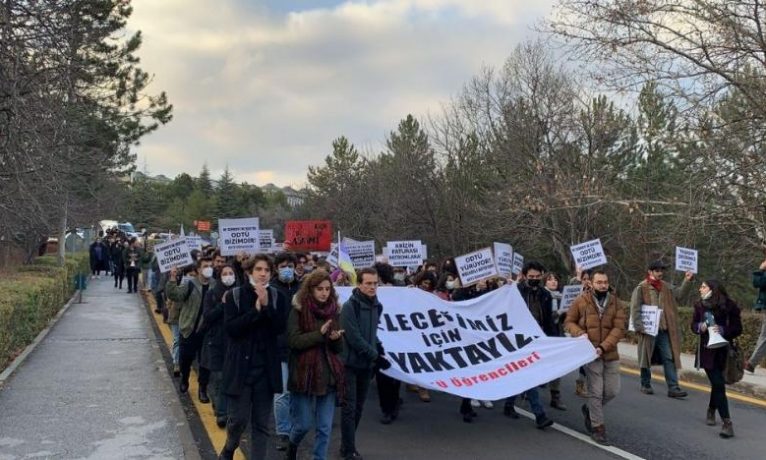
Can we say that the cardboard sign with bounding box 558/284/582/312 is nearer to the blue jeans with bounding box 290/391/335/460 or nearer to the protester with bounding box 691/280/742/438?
the protester with bounding box 691/280/742/438

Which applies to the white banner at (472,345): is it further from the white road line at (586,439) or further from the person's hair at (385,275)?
the person's hair at (385,275)

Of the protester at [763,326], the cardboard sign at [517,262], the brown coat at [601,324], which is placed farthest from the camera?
the cardboard sign at [517,262]

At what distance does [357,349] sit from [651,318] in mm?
5068

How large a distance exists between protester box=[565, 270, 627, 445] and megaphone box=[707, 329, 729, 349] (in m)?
1.00

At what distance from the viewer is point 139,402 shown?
7949mm

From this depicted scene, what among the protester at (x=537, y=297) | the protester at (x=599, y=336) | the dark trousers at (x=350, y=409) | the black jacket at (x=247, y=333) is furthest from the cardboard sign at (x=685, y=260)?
the black jacket at (x=247, y=333)

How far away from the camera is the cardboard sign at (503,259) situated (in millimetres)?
11359

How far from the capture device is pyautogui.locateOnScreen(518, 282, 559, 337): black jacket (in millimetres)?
8734

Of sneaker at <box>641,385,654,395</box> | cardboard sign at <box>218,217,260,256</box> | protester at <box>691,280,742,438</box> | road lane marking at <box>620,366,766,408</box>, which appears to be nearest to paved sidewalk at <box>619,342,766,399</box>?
road lane marking at <box>620,366,766,408</box>

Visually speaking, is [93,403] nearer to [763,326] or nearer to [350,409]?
[350,409]

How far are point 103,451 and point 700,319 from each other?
245 inches

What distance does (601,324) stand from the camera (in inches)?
287

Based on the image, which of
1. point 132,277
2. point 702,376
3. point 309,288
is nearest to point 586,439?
point 309,288

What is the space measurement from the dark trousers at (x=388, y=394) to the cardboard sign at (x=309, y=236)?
29.8 feet
